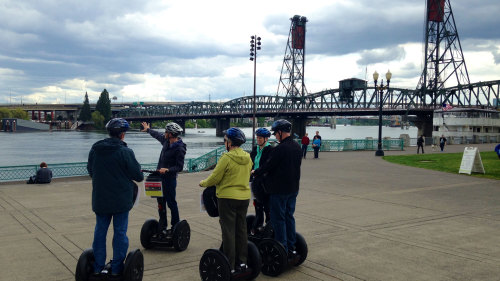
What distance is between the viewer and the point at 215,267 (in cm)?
517

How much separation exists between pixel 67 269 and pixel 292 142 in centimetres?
350

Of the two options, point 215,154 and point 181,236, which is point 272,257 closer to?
point 181,236

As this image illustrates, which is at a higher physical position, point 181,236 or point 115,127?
point 115,127

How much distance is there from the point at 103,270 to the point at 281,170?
8.20ft

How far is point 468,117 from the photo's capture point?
167 ft

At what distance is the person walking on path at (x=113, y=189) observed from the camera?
16.3 feet

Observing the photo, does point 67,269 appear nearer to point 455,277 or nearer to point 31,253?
point 31,253

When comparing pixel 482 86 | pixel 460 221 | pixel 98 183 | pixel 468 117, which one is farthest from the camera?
pixel 482 86

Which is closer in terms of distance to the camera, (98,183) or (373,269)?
(98,183)

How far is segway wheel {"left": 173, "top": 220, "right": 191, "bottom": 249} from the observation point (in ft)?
22.0

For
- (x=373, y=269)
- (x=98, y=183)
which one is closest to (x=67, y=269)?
(x=98, y=183)

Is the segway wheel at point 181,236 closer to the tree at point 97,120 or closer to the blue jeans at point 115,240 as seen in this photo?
the blue jeans at point 115,240

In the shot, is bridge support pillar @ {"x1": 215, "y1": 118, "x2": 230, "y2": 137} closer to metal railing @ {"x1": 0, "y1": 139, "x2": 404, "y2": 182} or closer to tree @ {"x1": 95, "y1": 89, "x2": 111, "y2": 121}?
tree @ {"x1": 95, "y1": 89, "x2": 111, "y2": 121}

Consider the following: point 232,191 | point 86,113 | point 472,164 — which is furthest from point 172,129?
point 86,113
